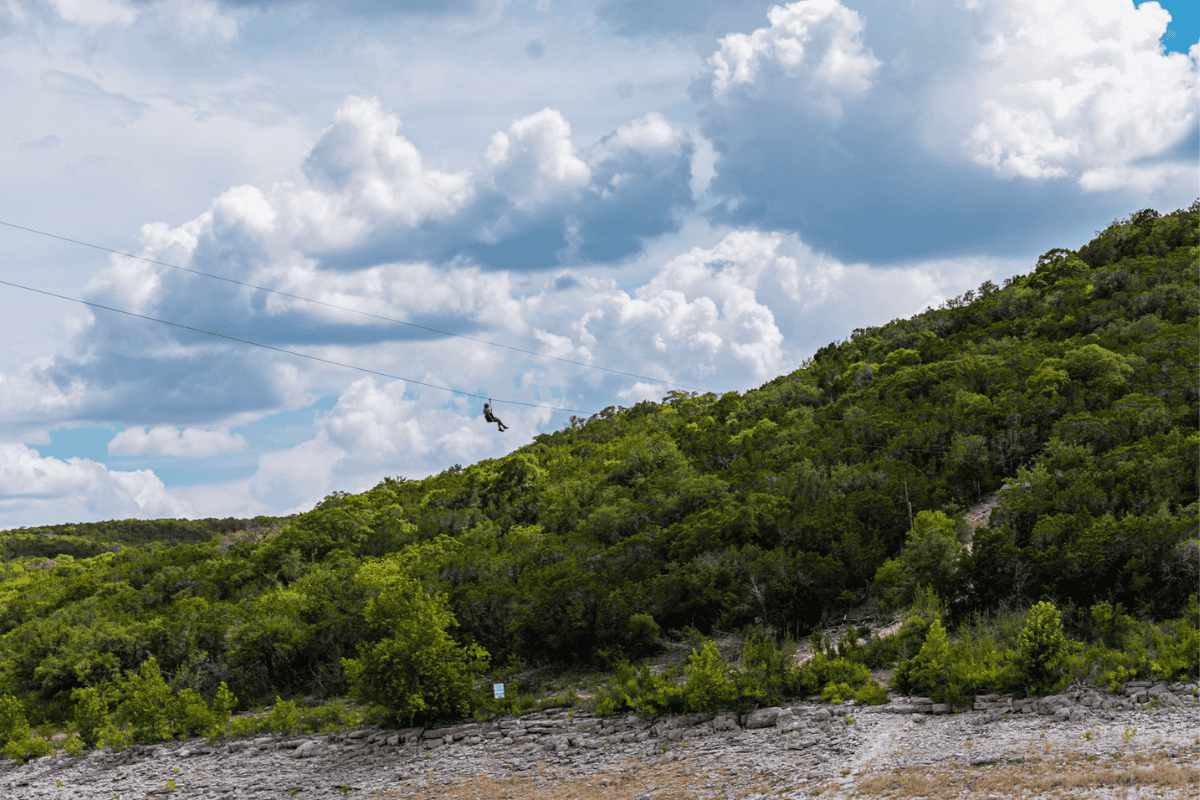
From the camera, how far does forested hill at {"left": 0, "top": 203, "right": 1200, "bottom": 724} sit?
2641cm

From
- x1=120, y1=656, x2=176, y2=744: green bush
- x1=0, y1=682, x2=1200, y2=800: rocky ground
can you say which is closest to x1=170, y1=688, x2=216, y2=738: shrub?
x1=120, y1=656, x2=176, y2=744: green bush

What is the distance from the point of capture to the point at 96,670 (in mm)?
35281

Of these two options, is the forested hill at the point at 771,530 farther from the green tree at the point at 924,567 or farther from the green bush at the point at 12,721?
the green bush at the point at 12,721

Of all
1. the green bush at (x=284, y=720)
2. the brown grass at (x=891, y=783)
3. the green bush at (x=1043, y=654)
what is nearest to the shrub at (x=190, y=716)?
the green bush at (x=284, y=720)

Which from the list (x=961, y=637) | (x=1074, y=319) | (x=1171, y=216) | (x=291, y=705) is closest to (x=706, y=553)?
(x=961, y=637)

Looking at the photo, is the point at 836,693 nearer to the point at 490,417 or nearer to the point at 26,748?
the point at 490,417

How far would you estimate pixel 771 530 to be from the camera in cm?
3162

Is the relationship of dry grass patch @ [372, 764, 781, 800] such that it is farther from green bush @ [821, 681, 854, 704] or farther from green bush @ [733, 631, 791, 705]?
green bush @ [821, 681, 854, 704]

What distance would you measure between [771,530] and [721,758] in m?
12.6

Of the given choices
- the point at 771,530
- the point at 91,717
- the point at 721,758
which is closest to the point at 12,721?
the point at 91,717

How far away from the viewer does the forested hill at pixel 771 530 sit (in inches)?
1040

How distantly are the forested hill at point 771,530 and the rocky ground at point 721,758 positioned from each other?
554cm

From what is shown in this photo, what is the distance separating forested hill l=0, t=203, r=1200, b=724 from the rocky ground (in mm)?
5539

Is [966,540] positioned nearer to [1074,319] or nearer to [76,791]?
[1074,319]
